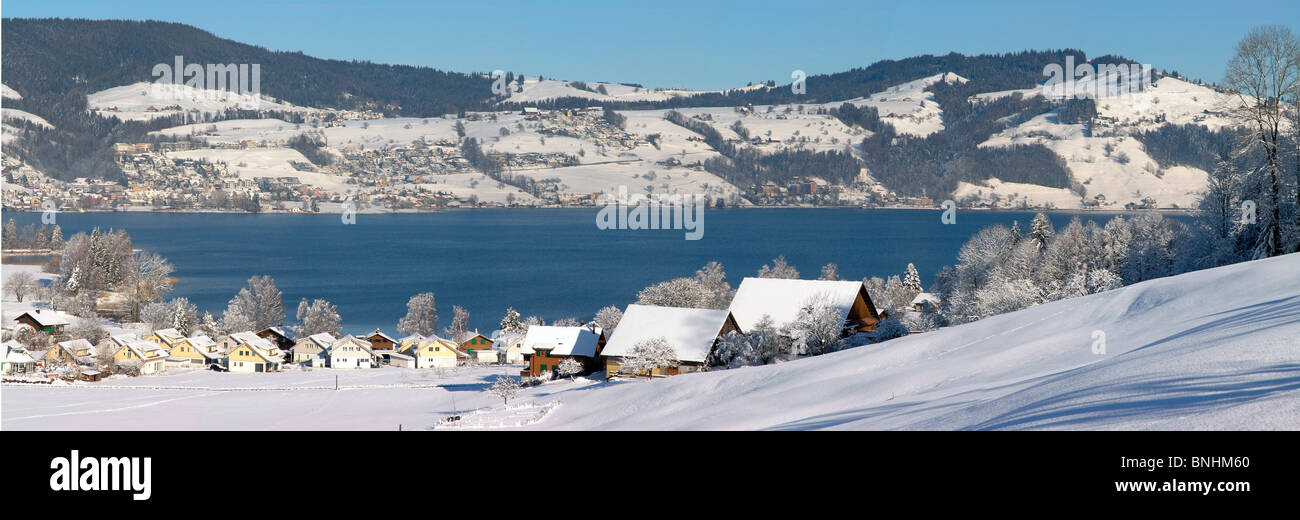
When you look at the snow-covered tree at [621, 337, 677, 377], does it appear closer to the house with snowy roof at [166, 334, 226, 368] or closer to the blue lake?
the house with snowy roof at [166, 334, 226, 368]

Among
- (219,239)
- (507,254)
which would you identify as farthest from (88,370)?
(219,239)

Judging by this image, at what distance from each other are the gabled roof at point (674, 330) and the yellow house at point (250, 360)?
23928 mm

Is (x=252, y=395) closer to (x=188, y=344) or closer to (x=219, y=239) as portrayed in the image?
(x=188, y=344)

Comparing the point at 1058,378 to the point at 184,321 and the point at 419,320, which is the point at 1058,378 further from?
the point at 184,321

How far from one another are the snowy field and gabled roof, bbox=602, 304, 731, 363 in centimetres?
476

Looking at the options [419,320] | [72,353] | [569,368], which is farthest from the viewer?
[419,320]

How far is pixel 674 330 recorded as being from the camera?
32031mm

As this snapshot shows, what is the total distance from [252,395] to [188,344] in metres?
21.0

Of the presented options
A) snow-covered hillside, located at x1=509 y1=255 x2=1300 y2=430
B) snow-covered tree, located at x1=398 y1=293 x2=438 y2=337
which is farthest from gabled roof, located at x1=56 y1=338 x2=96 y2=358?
snow-covered hillside, located at x1=509 y1=255 x2=1300 y2=430

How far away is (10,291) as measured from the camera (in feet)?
224

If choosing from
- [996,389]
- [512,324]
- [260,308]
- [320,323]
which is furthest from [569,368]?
[260,308]

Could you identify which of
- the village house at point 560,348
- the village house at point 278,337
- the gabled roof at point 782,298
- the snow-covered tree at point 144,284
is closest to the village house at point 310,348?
the village house at point 278,337

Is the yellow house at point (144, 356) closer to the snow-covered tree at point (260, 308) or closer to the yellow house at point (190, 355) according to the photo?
the yellow house at point (190, 355)

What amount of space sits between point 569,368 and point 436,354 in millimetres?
16285
